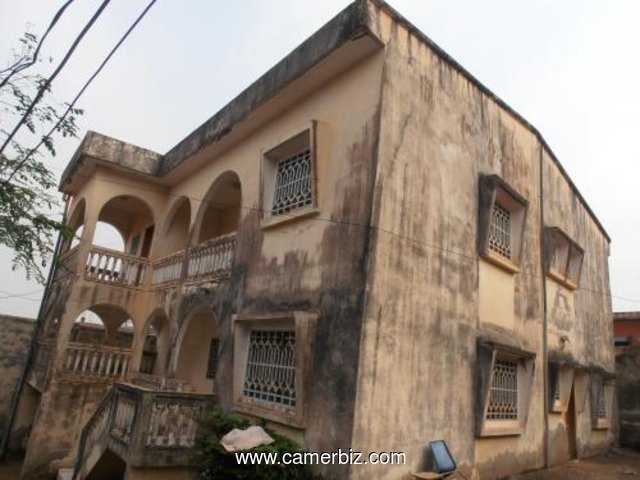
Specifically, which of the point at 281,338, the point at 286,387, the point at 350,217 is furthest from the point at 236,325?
the point at 350,217

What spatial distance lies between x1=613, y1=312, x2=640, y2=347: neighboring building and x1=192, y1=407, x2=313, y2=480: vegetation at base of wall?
19111 millimetres

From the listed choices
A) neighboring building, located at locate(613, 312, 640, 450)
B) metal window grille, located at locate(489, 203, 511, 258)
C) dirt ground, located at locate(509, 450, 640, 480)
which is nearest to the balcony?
metal window grille, located at locate(489, 203, 511, 258)

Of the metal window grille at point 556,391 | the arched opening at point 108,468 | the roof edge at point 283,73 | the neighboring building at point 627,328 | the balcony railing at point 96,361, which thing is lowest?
the arched opening at point 108,468

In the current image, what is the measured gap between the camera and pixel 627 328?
20.3m

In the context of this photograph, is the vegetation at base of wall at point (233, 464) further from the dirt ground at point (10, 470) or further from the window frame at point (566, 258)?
the dirt ground at point (10, 470)

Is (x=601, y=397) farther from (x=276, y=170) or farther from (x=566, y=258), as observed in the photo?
(x=276, y=170)

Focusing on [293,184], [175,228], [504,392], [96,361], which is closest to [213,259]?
[293,184]

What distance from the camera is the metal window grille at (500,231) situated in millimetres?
7980

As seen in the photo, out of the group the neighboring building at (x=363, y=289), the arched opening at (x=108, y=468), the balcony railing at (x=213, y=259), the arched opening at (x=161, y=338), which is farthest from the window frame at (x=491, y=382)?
the arched opening at (x=161, y=338)

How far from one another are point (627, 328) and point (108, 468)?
20.7 metres

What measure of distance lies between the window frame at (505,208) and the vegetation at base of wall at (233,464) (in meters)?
4.02

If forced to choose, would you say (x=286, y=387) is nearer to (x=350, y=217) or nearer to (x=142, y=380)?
(x=350, y=217)

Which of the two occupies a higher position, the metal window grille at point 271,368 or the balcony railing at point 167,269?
the balcony railing at point 167,269

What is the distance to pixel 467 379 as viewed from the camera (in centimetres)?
668
